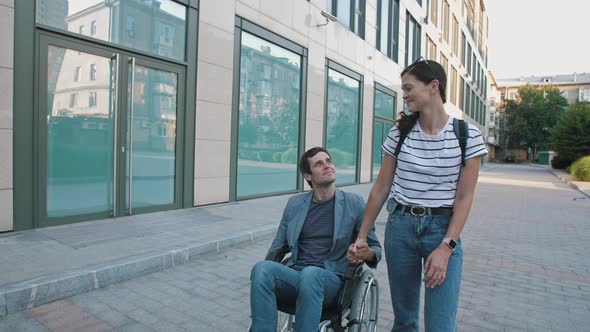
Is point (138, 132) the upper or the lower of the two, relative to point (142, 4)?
lower

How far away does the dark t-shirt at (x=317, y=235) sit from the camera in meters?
2.72

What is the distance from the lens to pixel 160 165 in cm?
761

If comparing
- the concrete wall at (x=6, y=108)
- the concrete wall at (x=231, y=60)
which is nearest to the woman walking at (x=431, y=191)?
the concrete wall at (x=6, y=108)

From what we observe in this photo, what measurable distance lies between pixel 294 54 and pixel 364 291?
9.52 m

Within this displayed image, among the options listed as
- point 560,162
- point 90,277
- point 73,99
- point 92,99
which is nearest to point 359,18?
point 92,99

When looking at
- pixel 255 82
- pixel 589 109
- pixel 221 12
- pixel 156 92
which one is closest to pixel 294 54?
pixel 255 82

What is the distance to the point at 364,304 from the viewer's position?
2.60 metres

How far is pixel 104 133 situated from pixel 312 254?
505cm

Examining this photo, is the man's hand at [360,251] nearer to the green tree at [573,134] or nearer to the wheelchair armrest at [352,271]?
the wheelchair armrest at [352,271]

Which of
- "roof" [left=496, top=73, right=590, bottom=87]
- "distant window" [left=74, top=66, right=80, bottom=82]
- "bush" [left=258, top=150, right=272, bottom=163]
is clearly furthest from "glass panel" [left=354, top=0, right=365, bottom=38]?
"roof" [left=496, top=73, right=590, bottom=87]

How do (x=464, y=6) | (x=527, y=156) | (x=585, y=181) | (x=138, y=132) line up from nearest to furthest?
(x=138, y=132) < (x=585, y=181) < (x=464, y=6) < (x=527, y=156)

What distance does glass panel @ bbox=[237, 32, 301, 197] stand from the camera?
957cm

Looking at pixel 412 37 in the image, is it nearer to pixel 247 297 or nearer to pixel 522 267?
pixel 522 267

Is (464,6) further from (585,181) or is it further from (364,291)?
(364,291)
